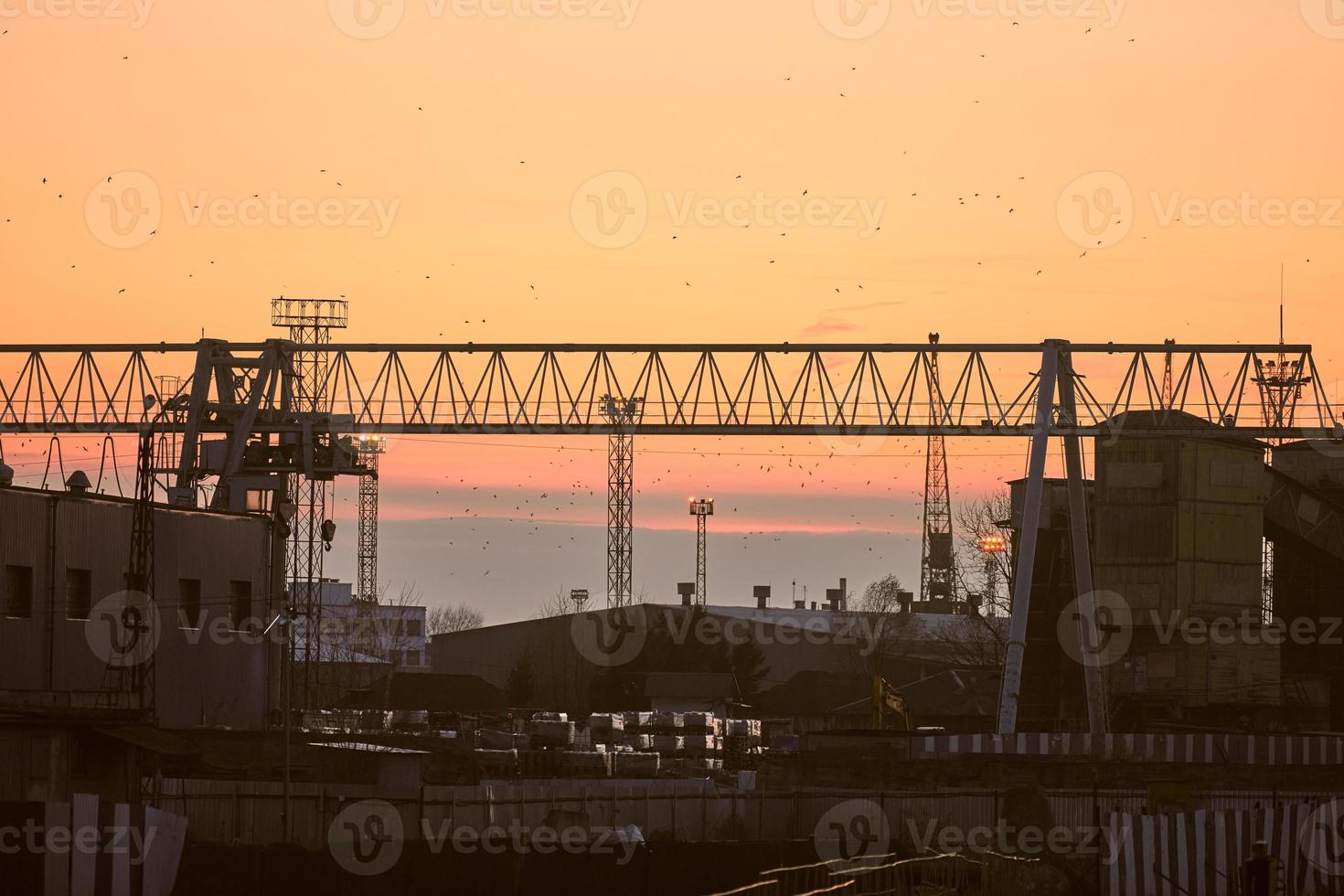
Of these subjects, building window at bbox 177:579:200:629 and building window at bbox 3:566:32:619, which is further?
building window at bbox 177:579:200:629

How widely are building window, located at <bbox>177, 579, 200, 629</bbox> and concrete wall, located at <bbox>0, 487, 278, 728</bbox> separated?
11cm

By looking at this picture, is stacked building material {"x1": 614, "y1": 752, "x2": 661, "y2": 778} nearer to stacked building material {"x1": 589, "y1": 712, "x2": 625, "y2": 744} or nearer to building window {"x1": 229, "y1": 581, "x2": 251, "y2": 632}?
building window {"x1": 229, "y1": 581, "x2": 251, "y2": 632}

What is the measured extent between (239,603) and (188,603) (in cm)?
254

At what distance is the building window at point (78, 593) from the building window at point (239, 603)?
6302mm

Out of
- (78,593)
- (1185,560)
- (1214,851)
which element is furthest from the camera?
(1185,560)

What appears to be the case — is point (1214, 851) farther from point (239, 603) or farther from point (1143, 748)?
point (239, 603)

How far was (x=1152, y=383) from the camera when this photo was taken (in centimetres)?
5112

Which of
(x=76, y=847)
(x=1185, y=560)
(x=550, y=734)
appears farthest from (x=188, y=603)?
(x=1185, y=560)

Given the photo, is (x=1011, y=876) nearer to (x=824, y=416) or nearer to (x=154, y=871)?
(x=154, y=871)

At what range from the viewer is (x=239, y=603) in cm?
4778

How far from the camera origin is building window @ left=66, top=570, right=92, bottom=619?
132 ft

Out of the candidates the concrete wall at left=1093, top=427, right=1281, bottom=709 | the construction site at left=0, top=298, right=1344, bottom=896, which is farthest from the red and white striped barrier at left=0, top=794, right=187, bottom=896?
the concrete wall at left=1093, top=427, right=1281, bottom=709

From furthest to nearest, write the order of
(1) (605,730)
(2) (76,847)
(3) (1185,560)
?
(1) (605,730) < (3) (1185,560) < (2) (76,847)

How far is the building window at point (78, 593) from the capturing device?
40344 millimetres
